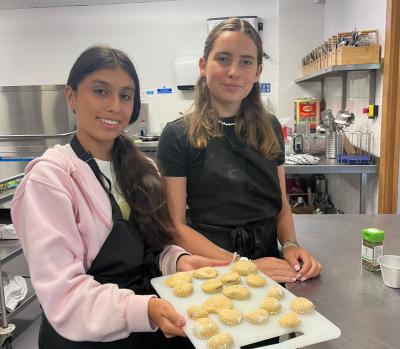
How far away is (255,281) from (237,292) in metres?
0.07

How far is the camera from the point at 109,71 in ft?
3.39

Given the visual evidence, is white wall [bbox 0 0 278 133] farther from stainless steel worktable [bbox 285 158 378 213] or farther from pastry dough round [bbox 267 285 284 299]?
pastry dough round [bbox 267 285 284 299]

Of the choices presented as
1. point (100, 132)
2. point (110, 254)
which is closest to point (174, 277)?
point (110, 254)

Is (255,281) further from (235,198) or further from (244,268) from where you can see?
(235,198)

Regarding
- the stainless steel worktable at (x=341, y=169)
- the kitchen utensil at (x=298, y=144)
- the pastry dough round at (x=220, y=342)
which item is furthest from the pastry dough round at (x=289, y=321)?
the kitchen utensil at (x=298, y=144)

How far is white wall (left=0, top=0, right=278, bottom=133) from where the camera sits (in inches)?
179

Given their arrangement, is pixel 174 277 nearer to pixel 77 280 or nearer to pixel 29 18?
pixel 77 280

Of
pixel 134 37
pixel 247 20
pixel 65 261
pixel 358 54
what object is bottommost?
pixel 65 261

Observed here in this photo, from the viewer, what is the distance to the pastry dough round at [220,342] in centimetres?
73

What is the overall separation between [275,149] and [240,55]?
339 millimetres

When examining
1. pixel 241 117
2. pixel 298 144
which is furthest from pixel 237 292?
pixel 298 144

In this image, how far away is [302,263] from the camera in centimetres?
114

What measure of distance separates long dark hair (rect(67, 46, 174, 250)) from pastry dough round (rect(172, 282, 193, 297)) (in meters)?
0.21

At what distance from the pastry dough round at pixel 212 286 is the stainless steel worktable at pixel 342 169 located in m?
1.89
